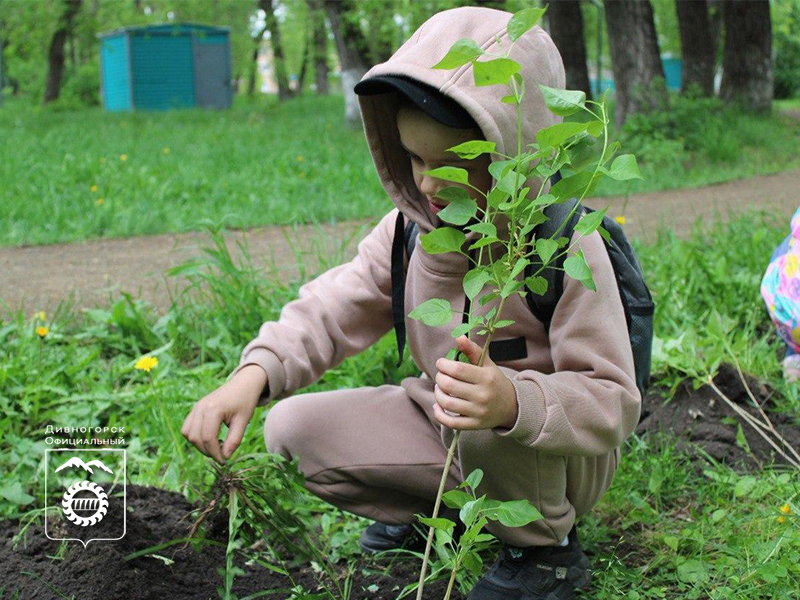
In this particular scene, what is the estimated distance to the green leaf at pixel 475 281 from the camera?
4.52 feet

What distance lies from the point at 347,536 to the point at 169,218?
3.47 m

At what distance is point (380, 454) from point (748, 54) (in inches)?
440

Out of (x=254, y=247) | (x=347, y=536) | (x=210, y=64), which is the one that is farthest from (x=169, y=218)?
(x=210, y=64)

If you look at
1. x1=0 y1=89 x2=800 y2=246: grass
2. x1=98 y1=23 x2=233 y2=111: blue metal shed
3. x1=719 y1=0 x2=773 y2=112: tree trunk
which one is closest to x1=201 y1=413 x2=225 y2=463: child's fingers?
x1=0 y1=89 x2=800 y2=246: grass

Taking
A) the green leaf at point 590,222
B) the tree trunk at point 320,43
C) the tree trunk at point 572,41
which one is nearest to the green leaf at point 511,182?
the green leaf at point 590,222

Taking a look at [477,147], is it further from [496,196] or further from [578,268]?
[578,268]

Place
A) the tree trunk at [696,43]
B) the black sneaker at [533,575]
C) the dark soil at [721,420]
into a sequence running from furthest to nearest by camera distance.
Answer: the tree trunk at [696,43]
the dark soil at [721,420]
the black sneaker at [533,575]

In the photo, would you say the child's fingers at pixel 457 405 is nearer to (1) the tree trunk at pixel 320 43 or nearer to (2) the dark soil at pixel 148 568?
(2) the dark soil at pixel 148 568

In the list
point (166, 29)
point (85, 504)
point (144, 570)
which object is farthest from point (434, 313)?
point (166, 29)

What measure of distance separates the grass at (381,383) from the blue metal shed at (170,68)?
1763 cm

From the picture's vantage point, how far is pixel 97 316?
10.8ft

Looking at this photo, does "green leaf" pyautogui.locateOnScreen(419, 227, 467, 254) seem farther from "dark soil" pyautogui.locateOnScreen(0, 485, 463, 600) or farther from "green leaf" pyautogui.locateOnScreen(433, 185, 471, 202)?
"dark soil" pyautogui.locateOnScreen(0, 485, 463, 600)

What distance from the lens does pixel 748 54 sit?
11914 millimetres

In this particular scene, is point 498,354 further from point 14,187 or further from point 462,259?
point 14,187
